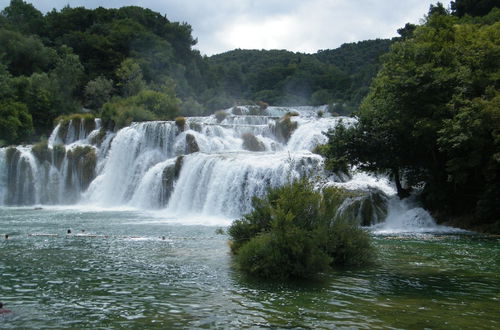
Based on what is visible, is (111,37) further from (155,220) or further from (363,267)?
(363,267)

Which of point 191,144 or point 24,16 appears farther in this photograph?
point 24,16

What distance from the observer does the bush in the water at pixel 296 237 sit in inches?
425

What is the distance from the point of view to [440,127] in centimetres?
2000

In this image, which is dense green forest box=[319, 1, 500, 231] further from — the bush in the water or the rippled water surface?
the bush in the water

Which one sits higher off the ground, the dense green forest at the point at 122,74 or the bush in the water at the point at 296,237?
the dense green forest at the point at 122,74

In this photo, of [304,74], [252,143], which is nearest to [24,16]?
[304,74]

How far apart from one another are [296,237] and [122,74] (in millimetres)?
53620

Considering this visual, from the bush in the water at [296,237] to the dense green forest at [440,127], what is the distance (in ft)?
25.8

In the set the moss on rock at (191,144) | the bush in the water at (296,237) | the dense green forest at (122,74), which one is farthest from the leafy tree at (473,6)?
the bush in the water at (296,237)

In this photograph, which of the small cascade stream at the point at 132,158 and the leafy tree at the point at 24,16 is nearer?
the small cascade stream at the point at 132,158

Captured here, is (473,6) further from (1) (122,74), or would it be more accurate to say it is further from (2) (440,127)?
(1) (122,74)

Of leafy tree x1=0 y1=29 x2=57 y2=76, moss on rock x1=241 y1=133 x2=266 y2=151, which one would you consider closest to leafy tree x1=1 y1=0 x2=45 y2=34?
leafy tree x1=0 y1=29 x2=57 y2=76

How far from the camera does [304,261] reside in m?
10.8

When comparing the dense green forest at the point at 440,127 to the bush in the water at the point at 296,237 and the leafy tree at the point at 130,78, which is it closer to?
the bush in the water at the point at 296,237
